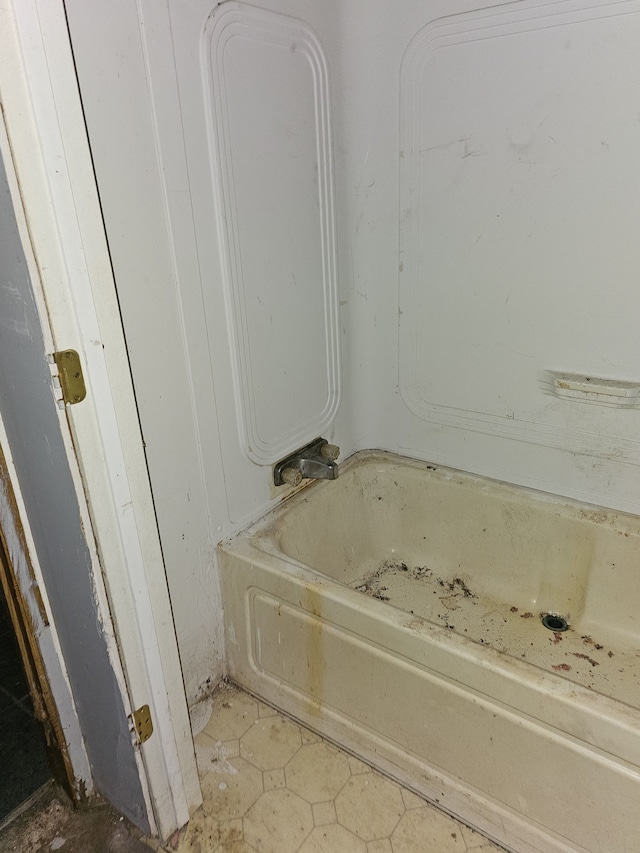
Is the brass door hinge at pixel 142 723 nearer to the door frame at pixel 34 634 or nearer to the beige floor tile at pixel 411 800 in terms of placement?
the door frame at pixel 34 634

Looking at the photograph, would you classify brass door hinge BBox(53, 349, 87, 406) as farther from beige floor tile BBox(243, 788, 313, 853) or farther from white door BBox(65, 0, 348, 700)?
beige floor tile BBox(243, 788, 313, 853)

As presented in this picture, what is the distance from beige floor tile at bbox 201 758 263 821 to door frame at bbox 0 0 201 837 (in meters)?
0.11

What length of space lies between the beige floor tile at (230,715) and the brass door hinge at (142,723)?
422 mm

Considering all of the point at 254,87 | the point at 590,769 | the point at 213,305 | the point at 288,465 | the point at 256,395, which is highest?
the point at 254,87

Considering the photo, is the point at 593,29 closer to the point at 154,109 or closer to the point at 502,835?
the point at 154,109

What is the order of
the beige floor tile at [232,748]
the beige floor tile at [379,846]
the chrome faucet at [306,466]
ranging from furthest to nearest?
1. the chrome faucet at [306,466]
2. the beige floor tile at [232,748]
3. the beige floor tile at [379,846]

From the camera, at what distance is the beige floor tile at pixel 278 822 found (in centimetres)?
126

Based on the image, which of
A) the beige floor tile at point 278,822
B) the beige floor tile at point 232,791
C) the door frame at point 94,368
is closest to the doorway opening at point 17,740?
the door frame at point 94,368

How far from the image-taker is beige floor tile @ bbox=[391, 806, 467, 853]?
4.06 feet

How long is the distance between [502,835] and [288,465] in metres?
1.03

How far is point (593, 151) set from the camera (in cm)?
137

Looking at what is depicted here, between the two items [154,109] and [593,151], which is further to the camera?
[593,151]

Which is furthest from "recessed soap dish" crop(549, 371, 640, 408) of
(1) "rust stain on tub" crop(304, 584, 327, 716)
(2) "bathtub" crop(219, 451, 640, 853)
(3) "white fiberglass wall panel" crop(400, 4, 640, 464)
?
(1) "rust stain on tub" crop(304, 584, 327, 716)

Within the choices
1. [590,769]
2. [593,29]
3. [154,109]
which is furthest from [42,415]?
[593,29]
